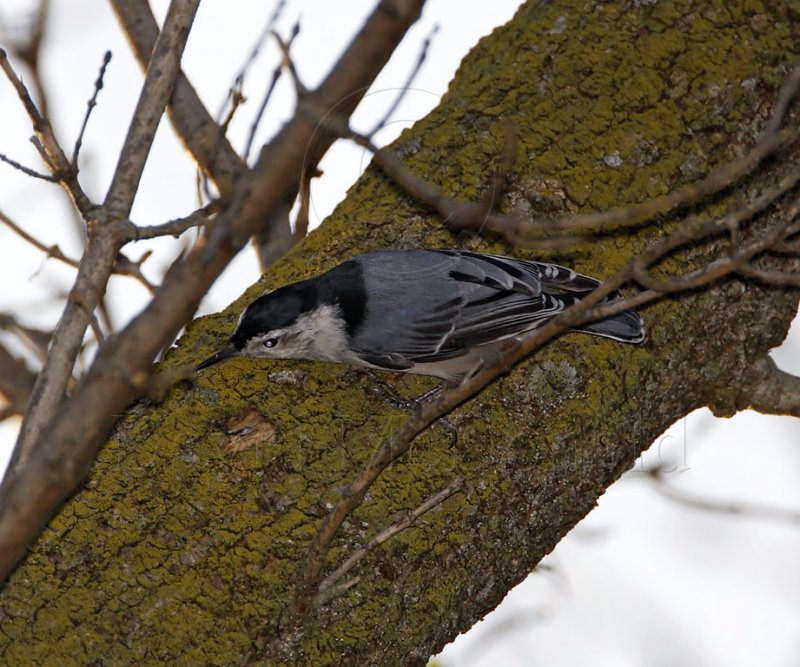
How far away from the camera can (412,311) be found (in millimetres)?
3271

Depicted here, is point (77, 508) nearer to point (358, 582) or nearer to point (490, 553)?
point (358, 582)

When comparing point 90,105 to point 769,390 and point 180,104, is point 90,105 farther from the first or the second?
point 769,390

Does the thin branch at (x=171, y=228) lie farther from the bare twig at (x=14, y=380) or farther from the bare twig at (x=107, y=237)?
the bare twig at (x=14, y=380)

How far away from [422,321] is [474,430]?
66 cm

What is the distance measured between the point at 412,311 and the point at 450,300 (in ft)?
0.43

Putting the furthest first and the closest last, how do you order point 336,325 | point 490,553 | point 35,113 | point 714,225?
point 336,325 < point 490,553 < point 35,113 < point 714,225

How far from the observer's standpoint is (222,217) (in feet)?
3.92

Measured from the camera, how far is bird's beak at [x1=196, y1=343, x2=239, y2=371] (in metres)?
2.85

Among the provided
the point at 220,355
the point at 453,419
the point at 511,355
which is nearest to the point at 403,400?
the point at 453,419

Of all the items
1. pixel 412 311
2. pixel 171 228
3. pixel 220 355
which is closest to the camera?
pixel 171 228

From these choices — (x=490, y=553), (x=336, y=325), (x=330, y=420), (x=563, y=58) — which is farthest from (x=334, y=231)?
(x=490, y=553)

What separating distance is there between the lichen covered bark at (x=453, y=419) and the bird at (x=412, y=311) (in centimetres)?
7

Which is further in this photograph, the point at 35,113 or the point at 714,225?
the point at 35,113

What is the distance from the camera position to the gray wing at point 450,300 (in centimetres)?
313
